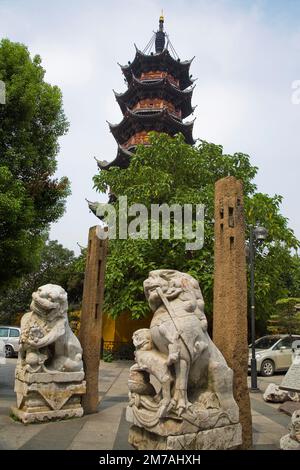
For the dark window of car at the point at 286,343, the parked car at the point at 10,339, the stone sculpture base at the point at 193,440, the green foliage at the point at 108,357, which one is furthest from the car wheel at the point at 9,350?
the stone sculpture base at the point at 193,440

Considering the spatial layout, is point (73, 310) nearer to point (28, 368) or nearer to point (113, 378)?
point (113, 378)

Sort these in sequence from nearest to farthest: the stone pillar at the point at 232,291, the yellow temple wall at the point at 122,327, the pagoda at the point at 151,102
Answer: the stone pillar at the point at 232,291 → the yellow temple wall at the point at 122,327 → the pagoda at the point at 151,102

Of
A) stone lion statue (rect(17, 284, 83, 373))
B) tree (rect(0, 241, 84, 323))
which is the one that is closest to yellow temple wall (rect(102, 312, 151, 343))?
tree (rect(0, 241, 84, 323))

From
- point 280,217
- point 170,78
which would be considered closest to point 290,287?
point 280,217

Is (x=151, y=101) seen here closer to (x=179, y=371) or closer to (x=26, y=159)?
(x=26, y=159)

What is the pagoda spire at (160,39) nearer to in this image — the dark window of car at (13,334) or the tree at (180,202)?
the tree at (180,202)

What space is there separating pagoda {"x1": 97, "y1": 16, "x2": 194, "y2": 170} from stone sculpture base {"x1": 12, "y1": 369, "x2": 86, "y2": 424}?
18.7 meters

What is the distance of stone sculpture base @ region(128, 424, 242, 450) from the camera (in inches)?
148

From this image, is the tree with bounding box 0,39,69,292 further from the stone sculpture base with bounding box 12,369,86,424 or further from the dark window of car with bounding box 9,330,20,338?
the dark window of car with bounding box 9,330,20,338

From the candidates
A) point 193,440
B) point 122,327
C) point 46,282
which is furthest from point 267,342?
point 46,282

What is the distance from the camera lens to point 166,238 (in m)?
13.2

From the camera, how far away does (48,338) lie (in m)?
5.81

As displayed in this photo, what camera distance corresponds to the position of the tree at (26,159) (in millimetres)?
8586

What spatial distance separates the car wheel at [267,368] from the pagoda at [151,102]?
42.8 feet
